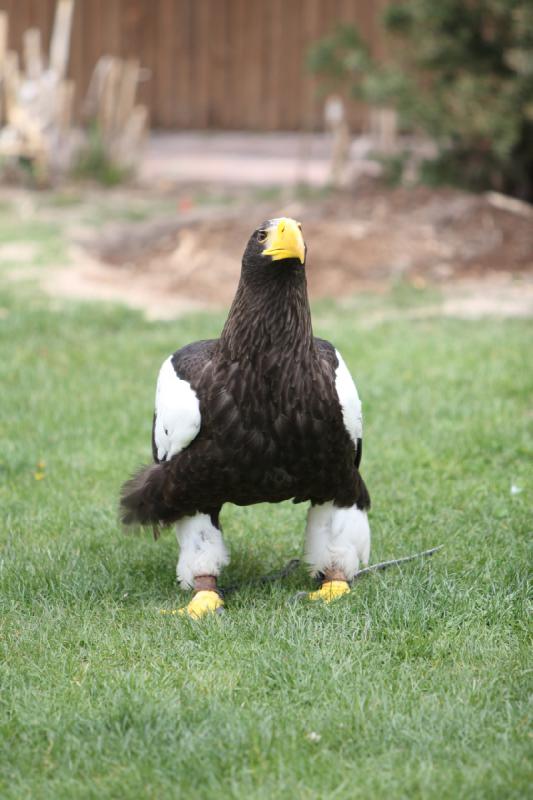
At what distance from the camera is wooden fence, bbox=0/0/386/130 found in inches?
819

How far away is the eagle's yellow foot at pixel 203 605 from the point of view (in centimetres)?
404

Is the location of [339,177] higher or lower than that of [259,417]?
lower

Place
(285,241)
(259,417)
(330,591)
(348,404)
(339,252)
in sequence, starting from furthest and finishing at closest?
1. (339,252)
2. (330,591)
3. (348,404)
4. (259,417)
5. (285,241)

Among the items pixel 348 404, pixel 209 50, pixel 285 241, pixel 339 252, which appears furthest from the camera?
pixel 209 50

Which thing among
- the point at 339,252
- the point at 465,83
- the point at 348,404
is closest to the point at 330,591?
the point at 348,404

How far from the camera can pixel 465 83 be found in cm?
1063

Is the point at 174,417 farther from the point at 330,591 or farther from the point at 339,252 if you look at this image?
the point at 339,252

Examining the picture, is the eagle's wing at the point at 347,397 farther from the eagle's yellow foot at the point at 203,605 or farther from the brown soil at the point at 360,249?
the brown soil at the point at 360,249

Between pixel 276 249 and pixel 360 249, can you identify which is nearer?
pixel 276 249

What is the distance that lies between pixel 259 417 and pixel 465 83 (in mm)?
7578

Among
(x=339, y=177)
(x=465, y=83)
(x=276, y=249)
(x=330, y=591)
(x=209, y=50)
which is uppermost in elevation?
(x=209, y=50)

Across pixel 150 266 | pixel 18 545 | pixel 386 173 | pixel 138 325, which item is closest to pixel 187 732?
pixel 18 545

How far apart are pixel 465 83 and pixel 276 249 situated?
24.6 feet

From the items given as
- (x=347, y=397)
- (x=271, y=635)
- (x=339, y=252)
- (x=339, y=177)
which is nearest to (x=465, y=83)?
(x=339, y=252)
